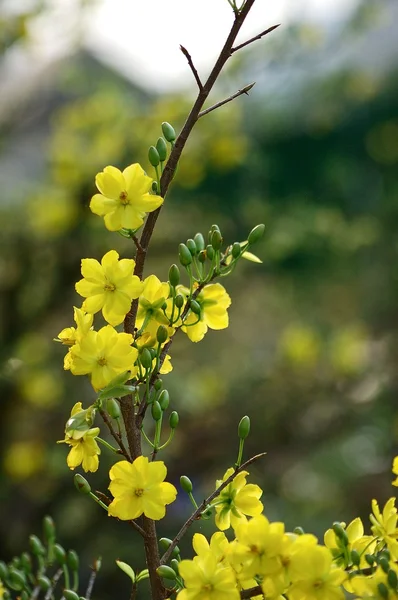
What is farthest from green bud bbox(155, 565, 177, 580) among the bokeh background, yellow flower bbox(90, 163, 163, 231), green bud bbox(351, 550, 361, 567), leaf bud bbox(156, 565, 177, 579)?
the bokeh background

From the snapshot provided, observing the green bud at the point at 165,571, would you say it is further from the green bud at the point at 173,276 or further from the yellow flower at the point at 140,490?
the green bud at the point at 173,276

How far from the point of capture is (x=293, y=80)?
2.51 metres

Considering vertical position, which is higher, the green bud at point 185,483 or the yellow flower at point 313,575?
the green bud at point 185,483

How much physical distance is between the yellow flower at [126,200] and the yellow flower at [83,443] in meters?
0.12

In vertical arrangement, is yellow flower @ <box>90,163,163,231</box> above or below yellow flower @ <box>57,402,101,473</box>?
above

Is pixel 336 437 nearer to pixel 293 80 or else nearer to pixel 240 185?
pixel 240 185

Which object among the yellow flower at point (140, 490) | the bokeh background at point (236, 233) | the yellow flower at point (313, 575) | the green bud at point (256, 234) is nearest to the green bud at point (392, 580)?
the yellow flower at point (313, 575)

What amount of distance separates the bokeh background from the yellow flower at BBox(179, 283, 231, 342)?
56.5 inches

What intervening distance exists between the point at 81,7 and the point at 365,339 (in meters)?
1.82

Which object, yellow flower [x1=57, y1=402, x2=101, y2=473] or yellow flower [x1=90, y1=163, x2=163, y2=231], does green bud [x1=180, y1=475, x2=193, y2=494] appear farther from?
yellow flower [x1=90, y1=163, x2=163, y2=231]

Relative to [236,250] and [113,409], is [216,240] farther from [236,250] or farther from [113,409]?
[113,409]

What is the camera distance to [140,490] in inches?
16.5

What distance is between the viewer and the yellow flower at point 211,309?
1.62 feet

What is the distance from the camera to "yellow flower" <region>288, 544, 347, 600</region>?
361mm
